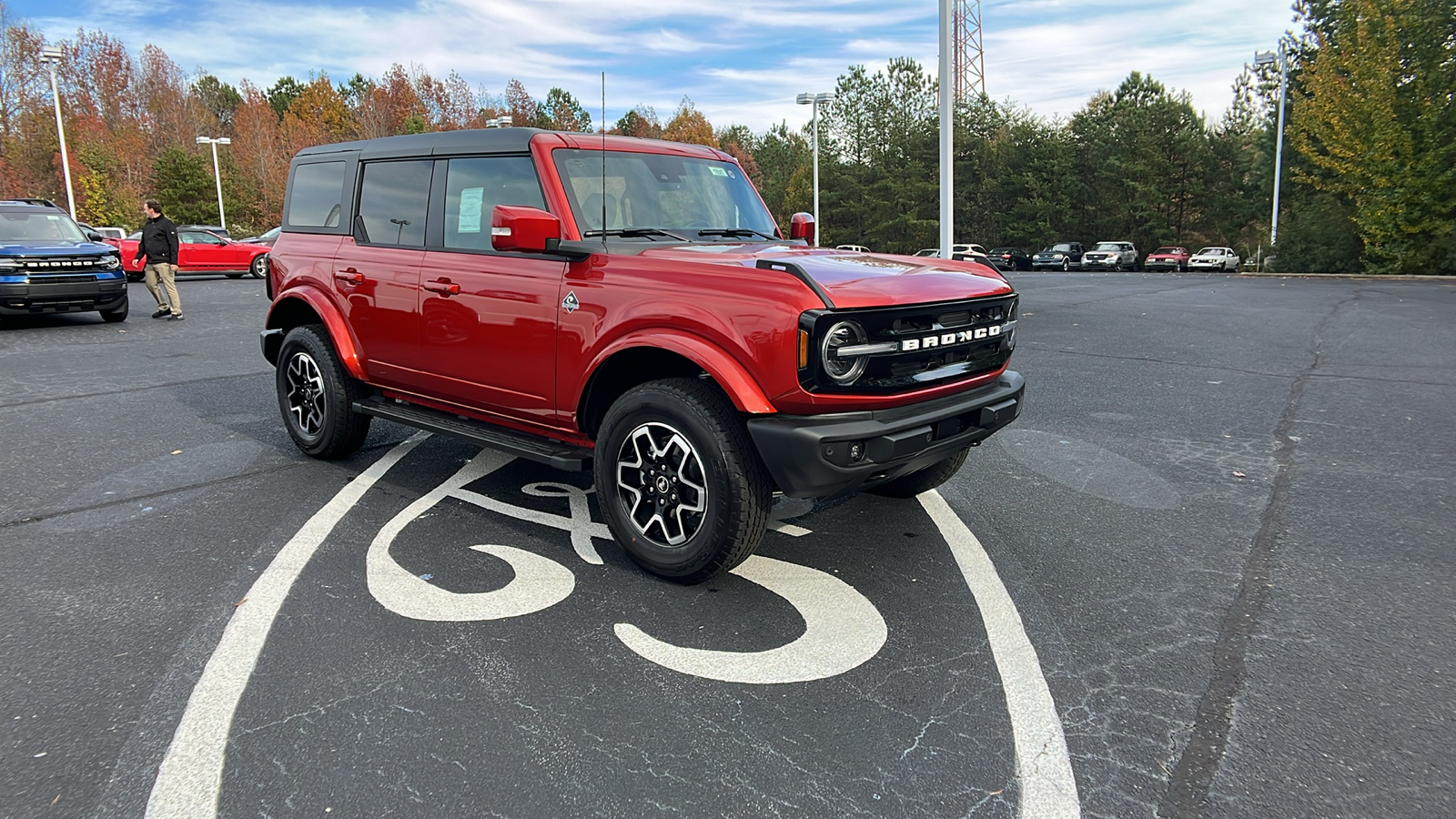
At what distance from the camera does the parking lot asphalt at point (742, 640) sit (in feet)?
8.15

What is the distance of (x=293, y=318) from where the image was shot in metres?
6.19

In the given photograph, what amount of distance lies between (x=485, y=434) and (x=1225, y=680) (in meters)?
3.48

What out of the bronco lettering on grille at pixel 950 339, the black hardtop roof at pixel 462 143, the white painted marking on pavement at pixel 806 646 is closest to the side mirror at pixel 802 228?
the black hardtop roof at pixel 462 143

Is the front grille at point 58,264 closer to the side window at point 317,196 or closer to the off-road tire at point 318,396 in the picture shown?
the side window at point 317,196

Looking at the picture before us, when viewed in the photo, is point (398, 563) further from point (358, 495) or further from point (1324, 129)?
point (1324, 129)

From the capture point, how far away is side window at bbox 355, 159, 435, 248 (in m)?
5.05

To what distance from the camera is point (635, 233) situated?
4480mm

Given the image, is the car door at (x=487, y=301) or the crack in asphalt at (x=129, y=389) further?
the crack in asphalt at (x=129, y=389)

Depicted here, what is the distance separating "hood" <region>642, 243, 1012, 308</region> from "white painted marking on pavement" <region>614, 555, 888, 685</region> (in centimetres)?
125

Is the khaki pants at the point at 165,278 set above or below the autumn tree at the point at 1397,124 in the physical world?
below

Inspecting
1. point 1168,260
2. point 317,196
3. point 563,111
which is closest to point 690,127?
point 563,111

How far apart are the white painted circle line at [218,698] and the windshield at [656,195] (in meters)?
2.12

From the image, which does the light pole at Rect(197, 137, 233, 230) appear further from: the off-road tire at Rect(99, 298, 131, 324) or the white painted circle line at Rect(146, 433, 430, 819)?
the white painted circle line at Rect(146, 433, 430, 819)

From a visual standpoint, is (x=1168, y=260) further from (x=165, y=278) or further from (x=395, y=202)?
(x=395, y=202)
